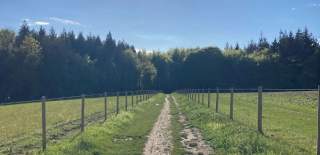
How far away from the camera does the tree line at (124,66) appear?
4082 inches

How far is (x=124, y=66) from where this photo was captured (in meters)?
153

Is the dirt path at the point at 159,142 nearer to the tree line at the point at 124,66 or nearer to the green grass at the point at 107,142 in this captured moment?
the green grass at the point at 107,142

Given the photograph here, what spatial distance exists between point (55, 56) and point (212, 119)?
9798cm

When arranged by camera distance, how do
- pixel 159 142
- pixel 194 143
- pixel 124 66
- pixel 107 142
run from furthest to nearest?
pixel 124 66
pixel 159 142
pixel 107 142
pixel 194 143

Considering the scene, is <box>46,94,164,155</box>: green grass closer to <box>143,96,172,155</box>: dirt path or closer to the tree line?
<box>143,96,172,155</box>: dirt path

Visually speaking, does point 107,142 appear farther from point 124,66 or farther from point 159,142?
point 124,66

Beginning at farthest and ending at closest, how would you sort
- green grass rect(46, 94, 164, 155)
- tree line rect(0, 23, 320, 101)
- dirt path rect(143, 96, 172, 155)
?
tree line rect(0, 23, 320, 101), dirt path rect(143, 96, 172, 155), green grass rect(46, 94, 164, 155)

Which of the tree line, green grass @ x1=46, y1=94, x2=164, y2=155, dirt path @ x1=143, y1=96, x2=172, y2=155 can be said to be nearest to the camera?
green grass @ x1=46, y1=94, x2=164, y2=155

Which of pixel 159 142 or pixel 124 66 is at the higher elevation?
pixel 124 66

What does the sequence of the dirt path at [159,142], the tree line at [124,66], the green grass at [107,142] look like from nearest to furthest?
the green grass at [107,142] → the dirt path at [159,142] → the tree line at [124,66]

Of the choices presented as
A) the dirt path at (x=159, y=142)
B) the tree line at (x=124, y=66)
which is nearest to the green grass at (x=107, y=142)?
the dirt path at (x=159, y=142)

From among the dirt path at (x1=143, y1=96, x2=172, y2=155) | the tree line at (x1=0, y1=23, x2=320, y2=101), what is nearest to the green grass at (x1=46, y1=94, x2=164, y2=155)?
the dirt path at (x1=143, y1=96, x2=172, y2=155)

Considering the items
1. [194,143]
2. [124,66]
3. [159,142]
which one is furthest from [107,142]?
[124,66]

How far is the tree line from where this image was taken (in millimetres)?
103688
